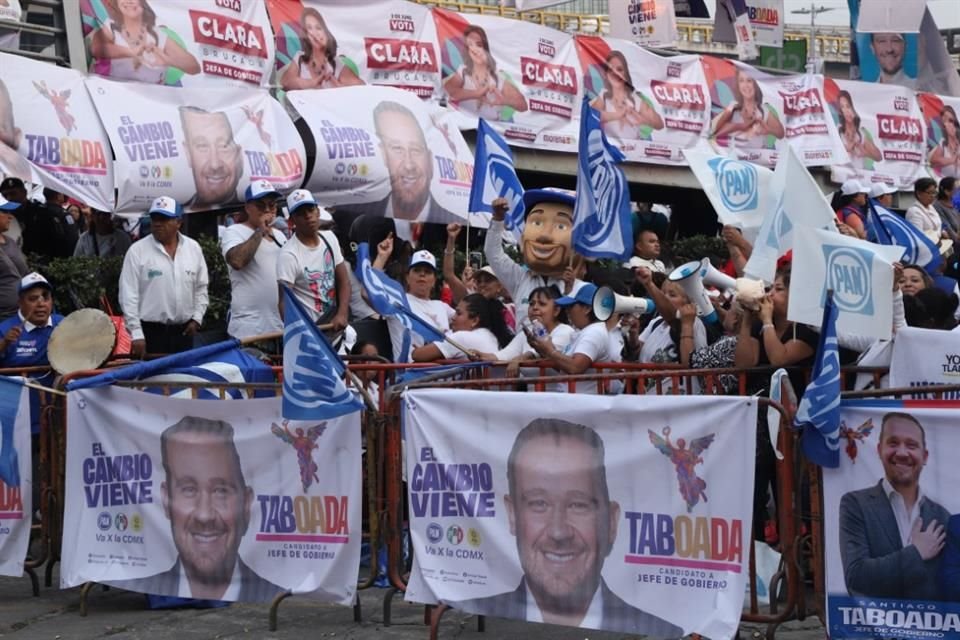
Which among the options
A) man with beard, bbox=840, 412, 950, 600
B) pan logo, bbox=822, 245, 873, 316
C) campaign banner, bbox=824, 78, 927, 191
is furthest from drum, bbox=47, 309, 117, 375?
campaign banner, bbox=824, 78, 927, 191

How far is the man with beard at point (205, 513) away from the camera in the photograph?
7.70 meters

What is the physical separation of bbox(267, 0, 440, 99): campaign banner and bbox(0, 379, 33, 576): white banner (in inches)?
257

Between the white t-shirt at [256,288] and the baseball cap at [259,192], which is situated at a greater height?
the baseball cap at [259,192]

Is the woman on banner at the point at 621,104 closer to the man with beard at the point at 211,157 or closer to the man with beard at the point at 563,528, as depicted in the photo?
the man with beard at the point at 211,157

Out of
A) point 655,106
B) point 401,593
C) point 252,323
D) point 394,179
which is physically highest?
point 655,106

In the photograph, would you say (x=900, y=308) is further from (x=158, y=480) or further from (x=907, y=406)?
(x=158, y=480)

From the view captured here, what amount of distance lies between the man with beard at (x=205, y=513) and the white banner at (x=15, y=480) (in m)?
0.85

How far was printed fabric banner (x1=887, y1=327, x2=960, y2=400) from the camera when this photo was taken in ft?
24.4

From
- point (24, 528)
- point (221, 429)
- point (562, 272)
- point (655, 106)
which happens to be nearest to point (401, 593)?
point (221, 429)

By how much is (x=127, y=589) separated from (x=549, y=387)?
2349 mm

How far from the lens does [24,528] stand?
845 centimetres

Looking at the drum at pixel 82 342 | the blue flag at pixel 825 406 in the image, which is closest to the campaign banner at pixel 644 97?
the drum at pixel 82 342

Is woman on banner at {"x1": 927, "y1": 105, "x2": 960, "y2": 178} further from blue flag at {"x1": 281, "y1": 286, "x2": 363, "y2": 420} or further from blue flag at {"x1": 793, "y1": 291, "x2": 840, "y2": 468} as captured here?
blue flag at {"x1": 793, "y1": 291, "x2": 840, "y2": 468}

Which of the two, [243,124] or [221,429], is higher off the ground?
[243,124]
